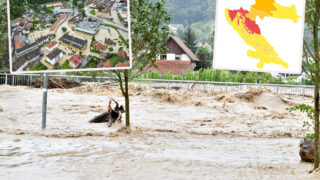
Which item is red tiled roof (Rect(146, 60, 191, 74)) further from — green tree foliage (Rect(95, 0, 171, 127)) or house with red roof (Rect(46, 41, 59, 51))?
house with red roof (Rect(46, 41, 59, 51))

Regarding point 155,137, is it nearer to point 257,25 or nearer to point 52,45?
point 52,45

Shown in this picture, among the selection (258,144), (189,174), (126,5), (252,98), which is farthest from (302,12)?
(252,98)

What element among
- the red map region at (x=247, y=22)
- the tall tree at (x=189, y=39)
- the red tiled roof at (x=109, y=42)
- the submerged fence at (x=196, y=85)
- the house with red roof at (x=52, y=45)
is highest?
the tall tree at (x=189, y=39)

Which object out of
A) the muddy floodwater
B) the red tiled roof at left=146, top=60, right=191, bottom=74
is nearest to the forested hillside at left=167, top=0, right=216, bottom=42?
the red tiled roof at left=146, top=60, right=191, bottom=74

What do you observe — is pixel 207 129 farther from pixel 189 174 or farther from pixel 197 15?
pixel 197 15

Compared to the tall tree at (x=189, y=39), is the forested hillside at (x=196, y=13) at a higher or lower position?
higher

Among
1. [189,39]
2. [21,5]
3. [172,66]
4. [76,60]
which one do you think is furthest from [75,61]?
[189,39]

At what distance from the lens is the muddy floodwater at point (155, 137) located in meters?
8.72

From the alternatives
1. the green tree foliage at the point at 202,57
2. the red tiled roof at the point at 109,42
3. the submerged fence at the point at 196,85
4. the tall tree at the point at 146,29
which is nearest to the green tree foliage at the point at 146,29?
the tall tree at the point at 146,29

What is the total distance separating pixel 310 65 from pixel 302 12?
1313mm

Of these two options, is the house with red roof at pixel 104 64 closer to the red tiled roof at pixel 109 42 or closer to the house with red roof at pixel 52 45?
the red tiled roof at pixel 109 42

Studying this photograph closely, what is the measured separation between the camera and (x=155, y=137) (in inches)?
564

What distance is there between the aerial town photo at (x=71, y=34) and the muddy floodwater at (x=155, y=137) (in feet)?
6.65

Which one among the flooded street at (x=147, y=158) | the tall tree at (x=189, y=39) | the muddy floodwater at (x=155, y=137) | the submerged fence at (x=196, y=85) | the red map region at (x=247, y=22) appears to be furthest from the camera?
the tall tree at (x=189, y=39)
